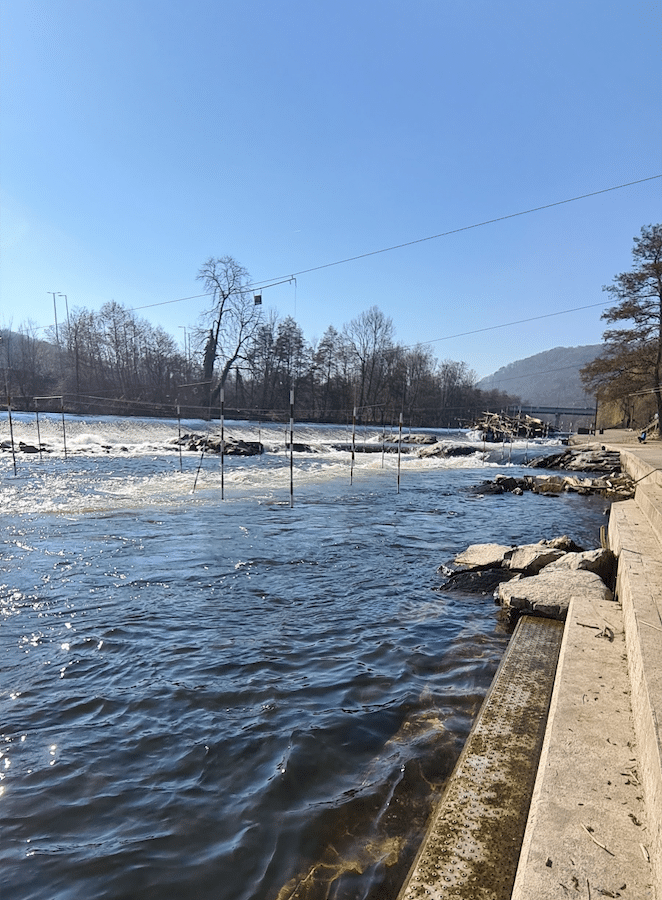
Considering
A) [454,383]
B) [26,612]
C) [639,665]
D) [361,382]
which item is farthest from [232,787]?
[454,383]

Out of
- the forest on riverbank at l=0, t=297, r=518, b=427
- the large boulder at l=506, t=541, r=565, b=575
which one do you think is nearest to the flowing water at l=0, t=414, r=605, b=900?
the large boulder at l=506, t=541, r=565, b=575

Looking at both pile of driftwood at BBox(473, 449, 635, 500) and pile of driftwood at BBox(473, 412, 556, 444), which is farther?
pile of driftwood at BBox(473, 412, 556, 444)

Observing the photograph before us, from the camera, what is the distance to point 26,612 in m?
6.10

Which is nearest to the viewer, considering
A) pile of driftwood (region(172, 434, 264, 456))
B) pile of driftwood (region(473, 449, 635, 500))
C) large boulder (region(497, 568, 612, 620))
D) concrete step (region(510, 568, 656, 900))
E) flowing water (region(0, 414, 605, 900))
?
concrete step (region(510, 568, 656, 900))

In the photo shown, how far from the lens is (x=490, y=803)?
265 centimetres

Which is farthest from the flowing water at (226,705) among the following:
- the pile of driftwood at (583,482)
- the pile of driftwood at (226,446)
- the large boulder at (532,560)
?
the pile of driftwood at (226,446)

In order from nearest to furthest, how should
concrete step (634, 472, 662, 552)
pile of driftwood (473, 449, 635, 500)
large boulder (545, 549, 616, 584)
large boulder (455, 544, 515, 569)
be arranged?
1. large boulder (545, 549, 616, 584)
2. concrete step (634, 472, 662, 552)
3. large boulder (455, 544, 515, 569)
4. pile of driftwood (473, 449, 635, 500)

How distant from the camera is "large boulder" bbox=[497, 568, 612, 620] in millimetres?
5723

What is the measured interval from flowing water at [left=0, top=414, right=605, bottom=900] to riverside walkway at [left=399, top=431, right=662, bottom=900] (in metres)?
0.36

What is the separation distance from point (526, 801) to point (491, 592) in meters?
4.86

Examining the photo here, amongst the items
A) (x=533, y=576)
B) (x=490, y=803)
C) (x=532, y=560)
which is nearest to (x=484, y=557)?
(x=532, y=560)

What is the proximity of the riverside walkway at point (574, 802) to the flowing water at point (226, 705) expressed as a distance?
36 centimetres

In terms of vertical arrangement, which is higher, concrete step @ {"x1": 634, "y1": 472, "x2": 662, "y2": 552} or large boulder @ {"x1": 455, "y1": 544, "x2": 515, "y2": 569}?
concrete step @ {"x1": 634, "y1": 472, "x2": 662, "y2": 552}

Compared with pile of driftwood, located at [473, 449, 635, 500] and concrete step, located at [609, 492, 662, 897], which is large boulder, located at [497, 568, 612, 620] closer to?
concrete step, located at [609, 492, 662, 897]
